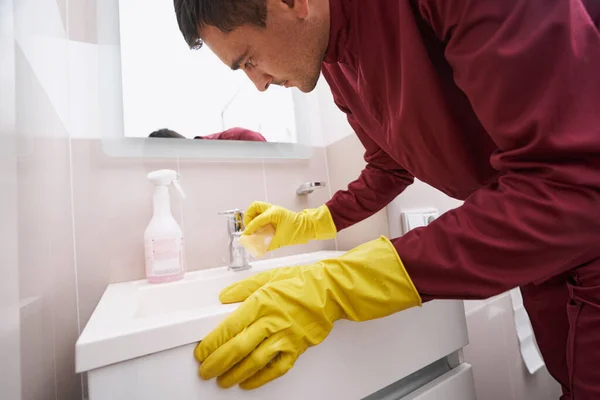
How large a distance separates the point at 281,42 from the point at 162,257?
49 centimetres

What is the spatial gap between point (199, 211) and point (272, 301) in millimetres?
488

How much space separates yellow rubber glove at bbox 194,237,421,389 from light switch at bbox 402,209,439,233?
0.43 metres

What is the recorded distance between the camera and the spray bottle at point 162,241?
0.65 m

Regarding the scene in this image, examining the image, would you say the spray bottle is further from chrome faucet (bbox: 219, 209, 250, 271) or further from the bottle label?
chrome faucet (bbox: 219, 209, 250, 271)

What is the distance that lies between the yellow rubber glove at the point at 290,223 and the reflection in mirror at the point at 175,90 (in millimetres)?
279

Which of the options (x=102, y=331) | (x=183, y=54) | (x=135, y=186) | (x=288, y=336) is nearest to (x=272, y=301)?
(x=288, y=336)

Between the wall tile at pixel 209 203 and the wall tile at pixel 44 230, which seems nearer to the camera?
the wall tile at pixel 44 230

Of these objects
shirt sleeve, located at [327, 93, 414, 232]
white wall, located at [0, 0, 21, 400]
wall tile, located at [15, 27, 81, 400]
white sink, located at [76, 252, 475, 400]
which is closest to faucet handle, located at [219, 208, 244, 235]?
white sink, located at [76, 252, 475, 400]

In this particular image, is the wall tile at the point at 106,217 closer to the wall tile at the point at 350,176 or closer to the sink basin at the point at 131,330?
the sink basin at the point at 131,330

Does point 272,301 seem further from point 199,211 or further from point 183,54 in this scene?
point 183,54

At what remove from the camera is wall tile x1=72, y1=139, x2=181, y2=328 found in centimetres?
67

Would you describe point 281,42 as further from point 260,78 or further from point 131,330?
point 131,330

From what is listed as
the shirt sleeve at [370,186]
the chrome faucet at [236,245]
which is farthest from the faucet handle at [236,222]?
the shirt sleeve at [370,186]

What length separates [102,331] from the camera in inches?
12.5
